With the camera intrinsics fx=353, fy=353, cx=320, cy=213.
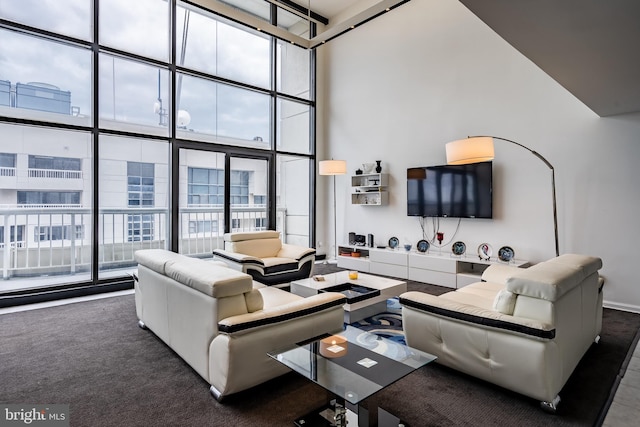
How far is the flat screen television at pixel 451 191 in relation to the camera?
4879mm

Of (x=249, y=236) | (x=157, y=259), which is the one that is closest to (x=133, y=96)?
(x=249, y=236)

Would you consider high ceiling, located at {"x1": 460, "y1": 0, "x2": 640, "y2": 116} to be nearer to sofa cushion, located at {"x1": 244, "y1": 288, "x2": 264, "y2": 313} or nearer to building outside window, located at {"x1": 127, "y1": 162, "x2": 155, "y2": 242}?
sofa cushion, located at {"x1": 244, "y1": 288, "x2": 264, "y2": 313}

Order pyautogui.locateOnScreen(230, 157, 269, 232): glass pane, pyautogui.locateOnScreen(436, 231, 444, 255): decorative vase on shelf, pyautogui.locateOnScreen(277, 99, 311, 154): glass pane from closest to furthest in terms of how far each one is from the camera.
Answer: pyautogui.locateOnScreen(436, 231, 444, 255): decorative vase on shelf < pyautogui.locateOnScreen(230, 157, 269, 232): glass pane < pyautogui.locateOnScreen(277, 99, 311, 154): glass pane

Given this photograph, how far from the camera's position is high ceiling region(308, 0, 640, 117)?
1.72 meters

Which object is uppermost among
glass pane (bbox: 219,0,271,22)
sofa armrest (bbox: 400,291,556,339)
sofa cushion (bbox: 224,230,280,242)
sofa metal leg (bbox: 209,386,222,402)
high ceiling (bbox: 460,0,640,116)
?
glass pane (bbox: 219,0,271,22)

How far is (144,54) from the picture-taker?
4.98 metres

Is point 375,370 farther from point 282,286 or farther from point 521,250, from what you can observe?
point 521,250

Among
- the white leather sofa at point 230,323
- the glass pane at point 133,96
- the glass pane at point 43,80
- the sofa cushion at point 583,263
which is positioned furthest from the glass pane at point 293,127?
the sofa cushion at point 583,263

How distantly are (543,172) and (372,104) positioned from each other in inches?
120

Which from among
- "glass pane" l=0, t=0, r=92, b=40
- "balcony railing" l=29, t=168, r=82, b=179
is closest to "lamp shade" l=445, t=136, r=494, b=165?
"balcony railing" l=29, t=168, r=82, b=179

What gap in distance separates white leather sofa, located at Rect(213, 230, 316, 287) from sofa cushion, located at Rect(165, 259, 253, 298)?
2.04 m

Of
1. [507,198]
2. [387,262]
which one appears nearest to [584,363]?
[507,198]

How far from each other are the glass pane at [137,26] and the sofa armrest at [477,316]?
4.91 meters

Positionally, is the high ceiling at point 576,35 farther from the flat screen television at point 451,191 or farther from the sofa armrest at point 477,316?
the flat screen television at point 451,191
